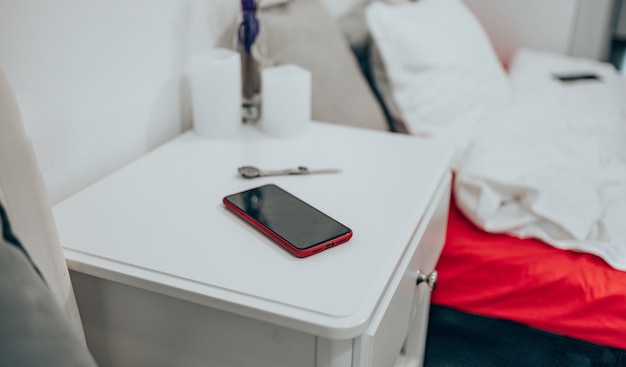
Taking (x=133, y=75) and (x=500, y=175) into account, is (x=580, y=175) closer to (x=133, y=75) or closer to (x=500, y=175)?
(x=500, y=175)

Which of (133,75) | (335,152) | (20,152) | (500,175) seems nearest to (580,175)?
(500,175)

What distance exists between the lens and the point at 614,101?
1.76 metres

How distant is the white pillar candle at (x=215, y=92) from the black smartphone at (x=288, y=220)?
0.26 meters

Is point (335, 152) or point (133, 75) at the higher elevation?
point (133, 75)

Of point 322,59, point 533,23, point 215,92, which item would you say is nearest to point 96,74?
point 215,92

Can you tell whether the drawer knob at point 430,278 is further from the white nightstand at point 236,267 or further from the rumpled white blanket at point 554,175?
the rumpled white blanket at point 554,175

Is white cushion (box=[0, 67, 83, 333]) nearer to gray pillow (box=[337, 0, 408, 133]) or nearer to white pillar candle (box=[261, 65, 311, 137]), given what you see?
white pillar candle (box=[261, 65, 311, 137])

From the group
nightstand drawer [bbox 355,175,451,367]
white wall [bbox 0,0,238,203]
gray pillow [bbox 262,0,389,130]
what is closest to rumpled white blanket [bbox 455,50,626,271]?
nightstand drawer [bbox 355,175,451,367]

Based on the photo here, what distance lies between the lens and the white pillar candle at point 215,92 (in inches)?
43.1

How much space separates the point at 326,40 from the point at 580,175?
614mm

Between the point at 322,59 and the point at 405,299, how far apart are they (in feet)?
2.14

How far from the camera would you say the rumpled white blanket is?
45.8 inches

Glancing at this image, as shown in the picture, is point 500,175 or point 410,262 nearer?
point 410,262

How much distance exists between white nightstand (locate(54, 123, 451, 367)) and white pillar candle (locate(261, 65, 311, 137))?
113 mm
